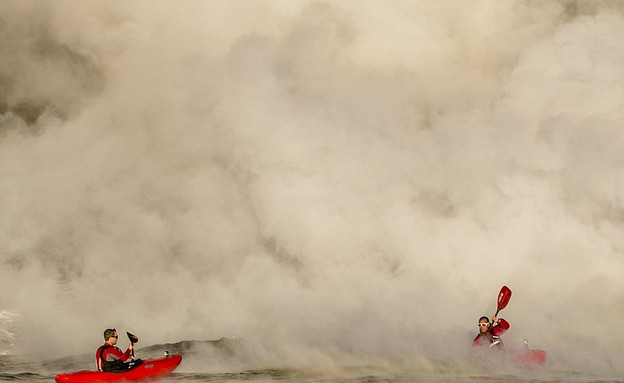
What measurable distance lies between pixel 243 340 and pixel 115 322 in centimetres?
1532

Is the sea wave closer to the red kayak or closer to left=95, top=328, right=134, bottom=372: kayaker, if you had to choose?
the red kayak

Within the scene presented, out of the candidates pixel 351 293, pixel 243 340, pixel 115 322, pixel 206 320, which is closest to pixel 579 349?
pixel 243 340

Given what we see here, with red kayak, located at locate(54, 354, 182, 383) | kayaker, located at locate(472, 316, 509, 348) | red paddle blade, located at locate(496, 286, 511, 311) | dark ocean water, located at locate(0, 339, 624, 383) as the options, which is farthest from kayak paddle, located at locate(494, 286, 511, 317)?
red kayak, located at locate(54, 354, 182, 383)

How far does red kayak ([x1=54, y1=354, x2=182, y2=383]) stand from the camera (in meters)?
30.9

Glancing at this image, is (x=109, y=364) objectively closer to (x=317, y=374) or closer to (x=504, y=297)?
(x=317, y=374)

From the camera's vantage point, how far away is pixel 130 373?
31.8 metres

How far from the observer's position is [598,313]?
1937 inches

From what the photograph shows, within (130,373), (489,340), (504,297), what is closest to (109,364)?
(130,373)

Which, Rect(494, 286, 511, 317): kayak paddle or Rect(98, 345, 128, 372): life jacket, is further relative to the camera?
Rect(494, 286, 511, 317): kayak paddle

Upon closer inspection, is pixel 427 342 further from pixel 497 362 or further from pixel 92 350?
pixel 92 350

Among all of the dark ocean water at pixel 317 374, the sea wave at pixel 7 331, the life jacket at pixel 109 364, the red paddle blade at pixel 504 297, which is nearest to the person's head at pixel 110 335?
the life jacket at pixel 109 364

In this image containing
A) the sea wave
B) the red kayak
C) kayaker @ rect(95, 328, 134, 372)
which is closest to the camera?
the red kayak

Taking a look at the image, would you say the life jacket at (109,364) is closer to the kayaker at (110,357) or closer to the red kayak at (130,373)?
the kayaker at (110,357)

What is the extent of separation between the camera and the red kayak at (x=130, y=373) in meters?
30.9
